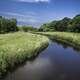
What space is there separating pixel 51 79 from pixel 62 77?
A: 1.48 m

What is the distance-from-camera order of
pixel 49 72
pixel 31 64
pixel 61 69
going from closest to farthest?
pixel 49 72 → pixel 61 69 → pixel 31 64

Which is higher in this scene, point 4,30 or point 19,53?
point 19,53

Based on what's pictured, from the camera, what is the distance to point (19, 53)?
2319 cm

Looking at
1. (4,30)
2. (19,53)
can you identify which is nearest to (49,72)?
(19,53)

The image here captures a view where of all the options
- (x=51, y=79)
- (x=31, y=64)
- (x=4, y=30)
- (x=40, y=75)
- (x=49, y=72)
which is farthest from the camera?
(x=4, y=30)

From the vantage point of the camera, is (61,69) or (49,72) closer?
(49,72)

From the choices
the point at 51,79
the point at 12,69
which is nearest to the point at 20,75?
the point at 12,69

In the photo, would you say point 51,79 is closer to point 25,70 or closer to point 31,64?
point 25,70

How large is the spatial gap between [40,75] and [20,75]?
1995mm

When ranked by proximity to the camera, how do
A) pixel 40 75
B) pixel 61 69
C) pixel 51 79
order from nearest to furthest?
pixel 51 79 → pixel 40 75 → pixel 61 69

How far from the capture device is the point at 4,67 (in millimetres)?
18141

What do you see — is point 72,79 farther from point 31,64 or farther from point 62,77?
point 31,64

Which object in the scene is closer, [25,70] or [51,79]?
[51,79]

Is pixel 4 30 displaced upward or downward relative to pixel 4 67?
downward
